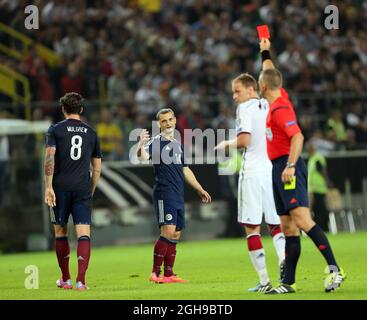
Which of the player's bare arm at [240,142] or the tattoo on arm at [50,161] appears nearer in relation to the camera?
the player's bare arm at [240,142]

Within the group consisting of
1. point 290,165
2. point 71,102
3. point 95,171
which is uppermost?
point 71,102

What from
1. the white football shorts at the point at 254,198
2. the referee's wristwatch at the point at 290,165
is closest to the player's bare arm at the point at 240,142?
the white football shorts at the point at 254,198

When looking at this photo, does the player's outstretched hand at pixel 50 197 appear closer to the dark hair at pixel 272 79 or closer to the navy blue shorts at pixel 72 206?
the navy blue shorts at pixel 72 206

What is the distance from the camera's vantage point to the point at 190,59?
92.4 ft

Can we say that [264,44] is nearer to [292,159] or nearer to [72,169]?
[292,159]

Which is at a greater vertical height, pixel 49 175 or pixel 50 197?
pixel 49 175

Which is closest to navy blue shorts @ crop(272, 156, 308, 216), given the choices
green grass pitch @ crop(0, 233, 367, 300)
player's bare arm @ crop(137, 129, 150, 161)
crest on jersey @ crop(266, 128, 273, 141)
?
crest on jersey @ crop(266, 128, 273, 141)

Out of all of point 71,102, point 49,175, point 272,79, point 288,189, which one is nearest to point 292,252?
point 288,189

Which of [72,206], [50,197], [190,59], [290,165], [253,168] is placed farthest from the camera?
[190,59]

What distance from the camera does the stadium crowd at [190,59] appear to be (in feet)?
85.1

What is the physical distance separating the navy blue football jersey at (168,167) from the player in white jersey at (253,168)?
1.62 meters

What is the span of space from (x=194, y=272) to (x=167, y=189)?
209 cm
